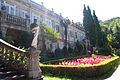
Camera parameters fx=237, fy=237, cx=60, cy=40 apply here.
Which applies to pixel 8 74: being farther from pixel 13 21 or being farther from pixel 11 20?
pixel 13 21

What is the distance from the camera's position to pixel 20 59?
430 inches

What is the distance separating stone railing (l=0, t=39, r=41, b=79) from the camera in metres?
10.6

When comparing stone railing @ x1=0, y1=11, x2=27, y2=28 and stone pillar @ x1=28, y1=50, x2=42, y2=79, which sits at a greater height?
stone railing @ x1=0, y1=11, x2=27, y2=28

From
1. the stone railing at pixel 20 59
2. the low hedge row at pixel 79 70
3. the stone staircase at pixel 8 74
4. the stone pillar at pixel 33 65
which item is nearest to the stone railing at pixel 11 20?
the low hedge row at pixel 79 70

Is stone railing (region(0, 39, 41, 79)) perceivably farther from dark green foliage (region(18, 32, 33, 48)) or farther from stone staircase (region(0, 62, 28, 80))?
dark green foliage (region(18, 32, 33, 48))

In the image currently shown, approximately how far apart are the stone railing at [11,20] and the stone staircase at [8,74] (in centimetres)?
1214

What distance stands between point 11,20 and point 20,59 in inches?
535

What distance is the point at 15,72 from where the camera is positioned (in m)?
10.7

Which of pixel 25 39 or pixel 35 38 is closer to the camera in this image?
pixel 35 38

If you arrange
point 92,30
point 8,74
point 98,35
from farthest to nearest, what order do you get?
point 98,35, point 92,30, point 8,74

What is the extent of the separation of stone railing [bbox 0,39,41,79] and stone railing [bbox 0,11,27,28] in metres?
12.0

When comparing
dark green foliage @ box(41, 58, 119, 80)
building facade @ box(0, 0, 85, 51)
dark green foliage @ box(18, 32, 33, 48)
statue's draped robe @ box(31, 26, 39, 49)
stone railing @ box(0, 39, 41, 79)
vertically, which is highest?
building facade @ box(0, 0, 85, 51)

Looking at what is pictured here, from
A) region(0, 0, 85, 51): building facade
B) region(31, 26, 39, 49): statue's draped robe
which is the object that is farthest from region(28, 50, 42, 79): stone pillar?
region(0, 0, 85, 51): building facade

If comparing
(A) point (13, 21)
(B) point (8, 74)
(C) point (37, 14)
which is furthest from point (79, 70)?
(C) point (37, 14)
